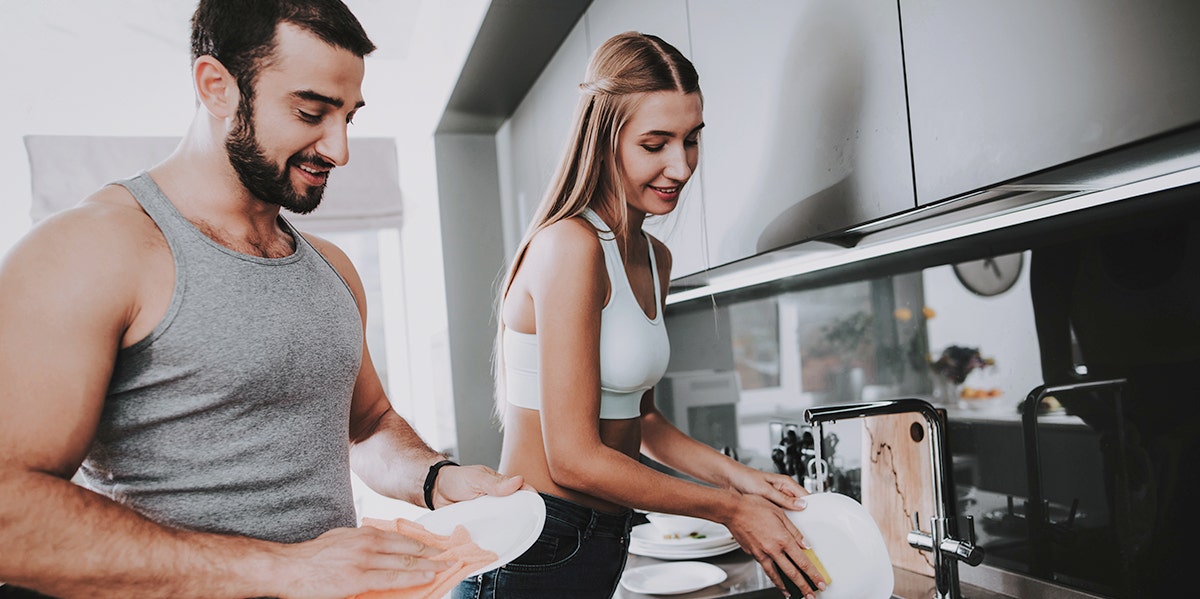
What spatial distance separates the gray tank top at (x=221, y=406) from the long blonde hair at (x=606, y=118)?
0.37 m

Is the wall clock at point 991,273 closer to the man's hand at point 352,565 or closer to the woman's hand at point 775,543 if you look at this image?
the woman's hand at point 775,543

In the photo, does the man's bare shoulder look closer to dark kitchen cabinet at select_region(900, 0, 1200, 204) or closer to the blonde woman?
the blonde woman

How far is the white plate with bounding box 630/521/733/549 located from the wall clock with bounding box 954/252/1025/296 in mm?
615

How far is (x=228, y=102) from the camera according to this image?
89 cm

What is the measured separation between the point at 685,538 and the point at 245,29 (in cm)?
125

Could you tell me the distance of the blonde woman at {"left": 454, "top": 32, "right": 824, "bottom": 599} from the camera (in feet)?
3.46

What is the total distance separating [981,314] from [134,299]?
113cm

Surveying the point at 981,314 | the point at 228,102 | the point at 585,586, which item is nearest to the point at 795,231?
the point at 981,314

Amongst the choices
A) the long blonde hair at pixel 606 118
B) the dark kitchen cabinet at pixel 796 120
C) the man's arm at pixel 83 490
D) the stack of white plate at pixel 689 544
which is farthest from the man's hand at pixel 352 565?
the stack of white plate at pixel 689 544

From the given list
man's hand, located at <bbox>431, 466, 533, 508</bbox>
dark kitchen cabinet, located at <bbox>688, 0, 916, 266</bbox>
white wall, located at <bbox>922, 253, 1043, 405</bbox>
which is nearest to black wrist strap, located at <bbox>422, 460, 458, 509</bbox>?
man's hand, located at <bbox>431, 466, 533, 508</bbox>

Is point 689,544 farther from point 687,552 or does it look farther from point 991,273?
point 991,273

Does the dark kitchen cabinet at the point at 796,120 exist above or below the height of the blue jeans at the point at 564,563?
above

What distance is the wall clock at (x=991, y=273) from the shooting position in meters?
1.18

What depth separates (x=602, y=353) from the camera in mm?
1146
